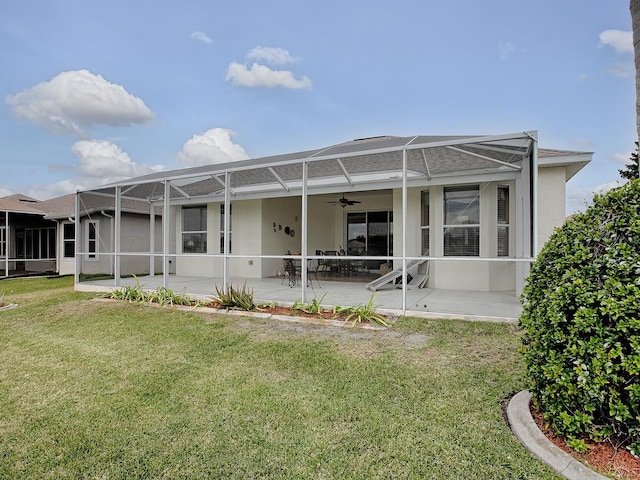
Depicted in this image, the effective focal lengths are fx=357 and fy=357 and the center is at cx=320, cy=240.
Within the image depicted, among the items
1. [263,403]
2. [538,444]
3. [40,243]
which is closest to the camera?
[538,444]

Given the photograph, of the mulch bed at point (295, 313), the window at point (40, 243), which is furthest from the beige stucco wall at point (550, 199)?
the window at point (40, 243)

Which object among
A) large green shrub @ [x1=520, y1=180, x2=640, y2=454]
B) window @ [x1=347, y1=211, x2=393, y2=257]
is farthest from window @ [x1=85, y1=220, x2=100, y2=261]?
large green shrub @ [x1=520, y1=180, x2=640, y2=454]

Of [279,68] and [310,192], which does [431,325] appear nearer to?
[310,192]

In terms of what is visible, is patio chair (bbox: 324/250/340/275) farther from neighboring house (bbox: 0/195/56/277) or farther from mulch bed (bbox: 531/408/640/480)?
neighboring house (bbox: 0/195/56/277)

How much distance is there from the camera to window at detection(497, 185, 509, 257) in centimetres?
895

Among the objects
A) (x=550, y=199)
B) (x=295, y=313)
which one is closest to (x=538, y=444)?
(x=295, y=313)

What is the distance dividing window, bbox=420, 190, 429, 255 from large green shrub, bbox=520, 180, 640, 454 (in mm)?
7279

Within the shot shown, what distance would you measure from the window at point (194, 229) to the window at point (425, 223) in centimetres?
787

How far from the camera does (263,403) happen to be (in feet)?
10.6

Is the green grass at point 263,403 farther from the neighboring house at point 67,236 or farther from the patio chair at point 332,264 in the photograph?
the neighboring house at point 67,236

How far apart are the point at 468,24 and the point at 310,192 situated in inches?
224

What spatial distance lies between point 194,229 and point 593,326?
43.0 ft

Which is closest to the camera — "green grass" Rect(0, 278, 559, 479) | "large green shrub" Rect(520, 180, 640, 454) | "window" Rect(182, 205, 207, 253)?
"large green shrub" Rect(520, 180, 640, 454)

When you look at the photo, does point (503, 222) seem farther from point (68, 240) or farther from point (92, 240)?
point (68, 240)
